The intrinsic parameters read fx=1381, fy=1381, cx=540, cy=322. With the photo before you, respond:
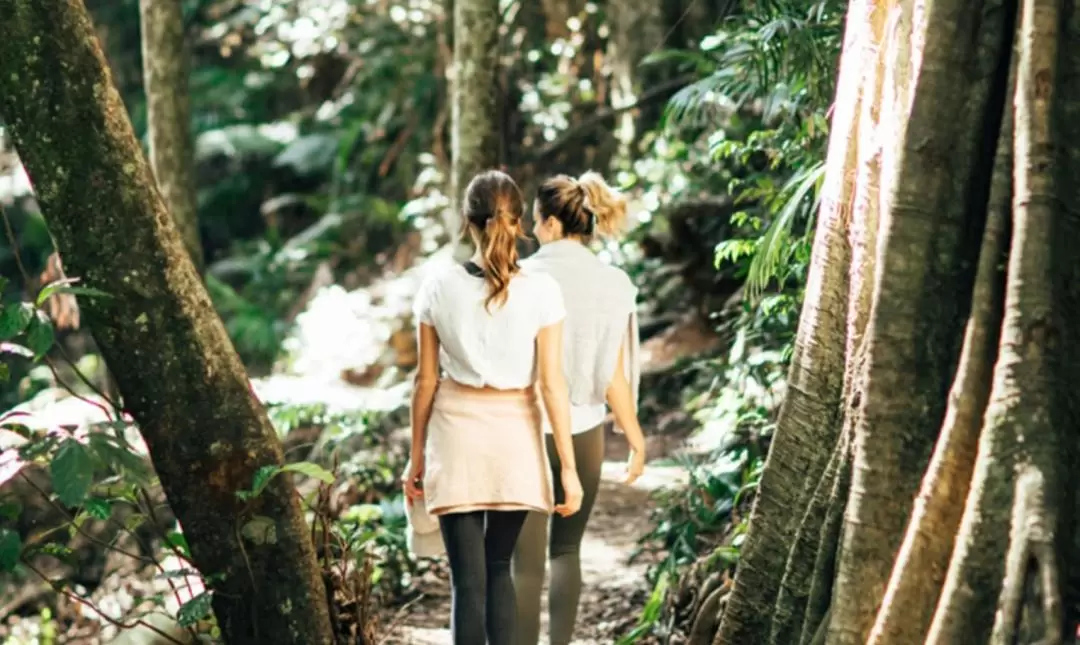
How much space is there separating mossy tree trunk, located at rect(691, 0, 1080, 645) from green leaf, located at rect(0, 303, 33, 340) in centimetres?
259

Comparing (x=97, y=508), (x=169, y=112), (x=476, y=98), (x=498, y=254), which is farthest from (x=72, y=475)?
(x=169, y=112)

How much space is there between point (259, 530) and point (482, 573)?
785 millimetres

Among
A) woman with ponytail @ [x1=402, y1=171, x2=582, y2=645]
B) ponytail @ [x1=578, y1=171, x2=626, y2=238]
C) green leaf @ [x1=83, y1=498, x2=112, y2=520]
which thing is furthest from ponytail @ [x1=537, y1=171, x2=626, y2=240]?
green leaf @ [x1=83, y1=498, x2=112, y2=520]

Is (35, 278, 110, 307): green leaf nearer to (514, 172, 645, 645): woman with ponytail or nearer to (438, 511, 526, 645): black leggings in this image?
(438, 511, 526, 645): black leggings

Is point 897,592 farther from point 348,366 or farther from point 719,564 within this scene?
point 348,366

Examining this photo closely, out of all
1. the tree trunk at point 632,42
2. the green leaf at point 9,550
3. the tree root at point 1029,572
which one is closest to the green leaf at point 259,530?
the green leaf at point 9,550

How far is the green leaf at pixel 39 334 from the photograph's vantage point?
4.55 metres

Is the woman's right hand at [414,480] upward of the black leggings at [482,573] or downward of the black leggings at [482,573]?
upward

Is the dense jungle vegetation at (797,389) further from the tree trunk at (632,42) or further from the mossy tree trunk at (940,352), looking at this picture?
the tree trunk at (632,42)

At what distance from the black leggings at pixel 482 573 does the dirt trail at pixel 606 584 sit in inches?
38.4

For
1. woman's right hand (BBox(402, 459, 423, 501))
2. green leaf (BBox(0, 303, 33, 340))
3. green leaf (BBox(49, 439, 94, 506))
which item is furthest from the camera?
woman's right hand (BBox(402, 459, 423, 501))

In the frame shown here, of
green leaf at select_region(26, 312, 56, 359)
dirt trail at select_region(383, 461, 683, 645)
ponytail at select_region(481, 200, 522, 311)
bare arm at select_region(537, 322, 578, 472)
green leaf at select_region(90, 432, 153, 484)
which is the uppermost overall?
ponytail at select_region(481, 200, 522, 311)

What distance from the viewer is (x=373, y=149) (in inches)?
685

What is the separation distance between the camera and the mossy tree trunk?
3514 mm
